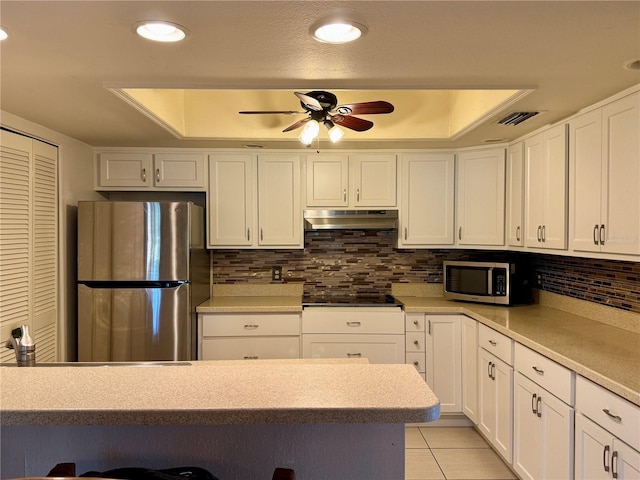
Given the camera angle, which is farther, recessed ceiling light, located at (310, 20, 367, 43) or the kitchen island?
recessed ceiling light, located at (310, 20, 367, 43)

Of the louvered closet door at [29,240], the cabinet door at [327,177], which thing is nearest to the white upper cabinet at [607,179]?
the cabinet door at [327,177]

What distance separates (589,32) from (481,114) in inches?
46.6

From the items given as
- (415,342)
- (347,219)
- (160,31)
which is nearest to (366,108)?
(160,31)

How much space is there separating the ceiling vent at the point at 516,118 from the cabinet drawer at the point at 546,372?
50.5 inches

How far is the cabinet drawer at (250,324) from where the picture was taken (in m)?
3.28

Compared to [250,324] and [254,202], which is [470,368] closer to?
[250,324]

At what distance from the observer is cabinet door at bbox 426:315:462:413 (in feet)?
10.7

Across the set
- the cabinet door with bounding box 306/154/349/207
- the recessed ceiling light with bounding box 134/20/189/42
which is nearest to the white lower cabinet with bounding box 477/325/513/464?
the cabinet door with bounding box 306/154/349/207

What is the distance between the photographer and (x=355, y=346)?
11.0 feet

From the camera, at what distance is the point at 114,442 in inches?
44.9

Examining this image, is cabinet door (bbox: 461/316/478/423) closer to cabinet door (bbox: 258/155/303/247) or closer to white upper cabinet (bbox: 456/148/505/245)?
white upper cabinet (bbox: 456/148/505/245)

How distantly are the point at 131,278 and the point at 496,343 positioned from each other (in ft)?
7.84

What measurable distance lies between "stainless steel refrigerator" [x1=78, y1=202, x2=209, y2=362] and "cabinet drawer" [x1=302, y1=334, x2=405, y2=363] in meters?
0.98

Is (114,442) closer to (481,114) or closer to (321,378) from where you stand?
(321,378)
